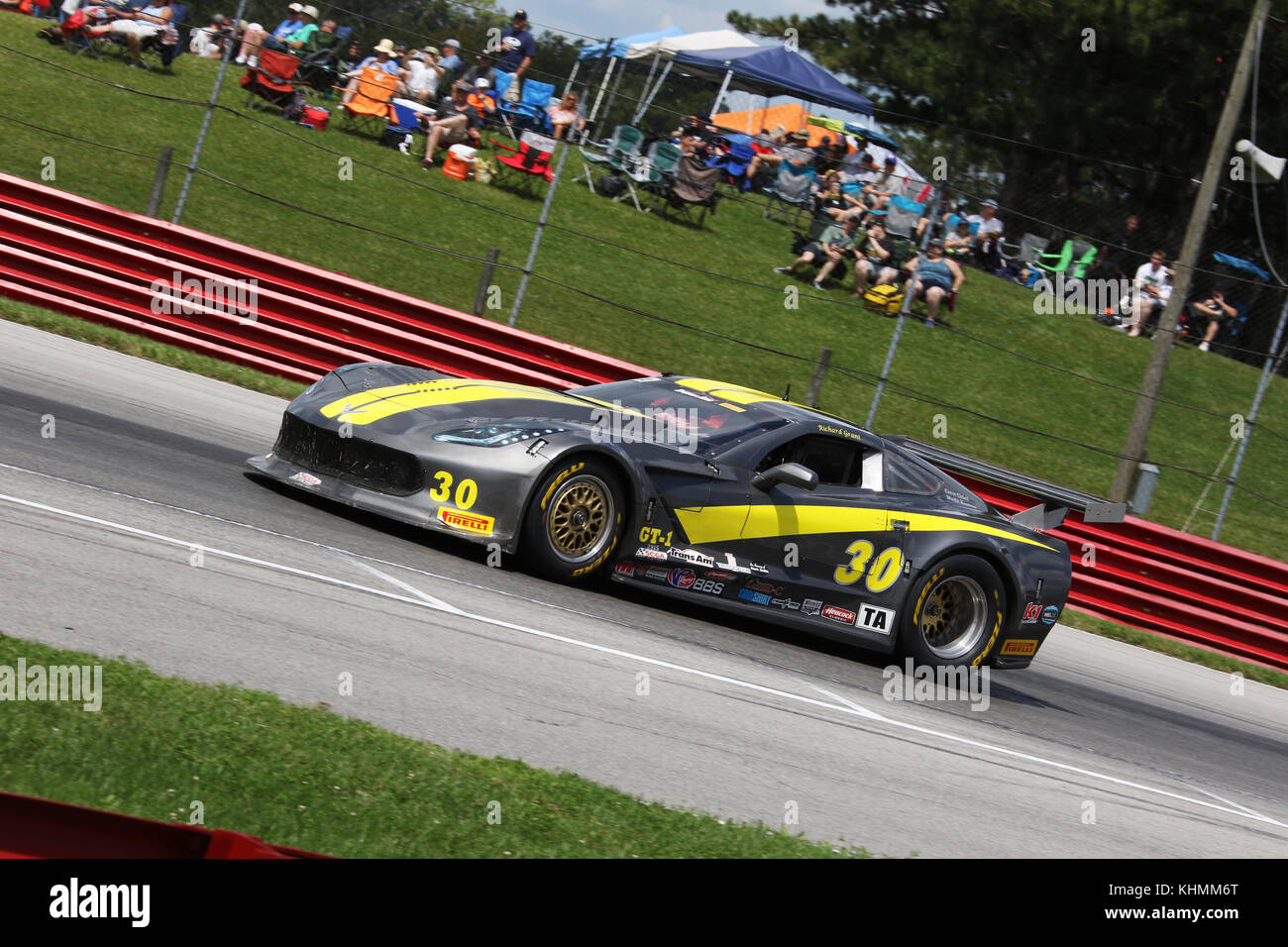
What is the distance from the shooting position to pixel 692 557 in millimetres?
7773

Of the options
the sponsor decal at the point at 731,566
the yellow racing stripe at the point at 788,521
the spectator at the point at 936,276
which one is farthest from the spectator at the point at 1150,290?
the sponsor decal at the point at 731,566

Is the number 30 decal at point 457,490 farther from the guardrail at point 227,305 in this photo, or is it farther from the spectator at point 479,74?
the spectator at point 479,74

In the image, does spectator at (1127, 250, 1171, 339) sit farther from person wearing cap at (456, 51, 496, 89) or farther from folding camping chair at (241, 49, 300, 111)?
folding camping chair at (241, 49, 300, 111)

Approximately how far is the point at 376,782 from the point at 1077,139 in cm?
2742

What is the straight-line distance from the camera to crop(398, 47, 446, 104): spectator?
19.4m

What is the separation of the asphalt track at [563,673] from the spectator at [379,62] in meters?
11.4

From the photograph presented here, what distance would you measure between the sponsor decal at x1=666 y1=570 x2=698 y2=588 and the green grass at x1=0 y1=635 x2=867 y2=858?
3059mm

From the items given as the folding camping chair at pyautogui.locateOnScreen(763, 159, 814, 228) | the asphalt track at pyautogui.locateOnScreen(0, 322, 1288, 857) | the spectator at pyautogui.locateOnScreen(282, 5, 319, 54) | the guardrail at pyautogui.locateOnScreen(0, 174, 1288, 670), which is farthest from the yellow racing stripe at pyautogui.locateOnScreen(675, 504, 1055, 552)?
the spectator at pyautogui.locateOnScreen(282, 5, 319, 54)

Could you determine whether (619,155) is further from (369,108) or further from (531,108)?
(369,108)

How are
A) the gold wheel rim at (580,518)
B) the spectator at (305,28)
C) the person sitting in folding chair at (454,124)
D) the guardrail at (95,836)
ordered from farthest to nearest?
the spectator at (305,28) < the person sitting in folding chair at (454,124) < the gold wheel rim at (580,518) < the guardrail at (95,836)

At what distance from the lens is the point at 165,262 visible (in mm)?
12969

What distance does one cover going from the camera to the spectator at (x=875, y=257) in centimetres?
1808

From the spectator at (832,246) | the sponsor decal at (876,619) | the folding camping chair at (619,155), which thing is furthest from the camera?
the folding camping chair at (619,155)

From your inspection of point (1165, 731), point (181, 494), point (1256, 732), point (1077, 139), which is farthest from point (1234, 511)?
point (181, 494)
